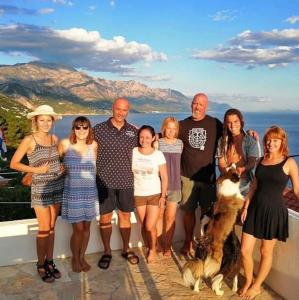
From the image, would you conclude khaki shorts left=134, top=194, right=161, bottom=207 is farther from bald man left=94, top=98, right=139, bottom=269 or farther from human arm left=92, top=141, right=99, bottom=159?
human arm left=92, top=141, right=99, bottom=159

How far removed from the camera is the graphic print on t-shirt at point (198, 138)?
4367 mm

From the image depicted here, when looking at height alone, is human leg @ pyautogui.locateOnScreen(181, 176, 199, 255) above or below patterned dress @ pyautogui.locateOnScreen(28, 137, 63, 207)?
below

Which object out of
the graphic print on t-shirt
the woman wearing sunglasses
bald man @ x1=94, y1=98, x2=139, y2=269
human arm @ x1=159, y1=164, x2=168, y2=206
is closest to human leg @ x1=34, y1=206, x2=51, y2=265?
the woman wearing sunglasses

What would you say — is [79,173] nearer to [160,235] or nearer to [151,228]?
[151,228]

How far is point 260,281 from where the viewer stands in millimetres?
3678

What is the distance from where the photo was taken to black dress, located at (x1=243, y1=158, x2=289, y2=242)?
3371 mm

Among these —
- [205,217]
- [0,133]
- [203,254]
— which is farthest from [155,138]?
[0,133]

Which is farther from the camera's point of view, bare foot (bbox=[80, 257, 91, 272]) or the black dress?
bare foot (bbox=[80, 257, 91, 272])

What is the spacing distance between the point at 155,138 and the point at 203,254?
1422 mm

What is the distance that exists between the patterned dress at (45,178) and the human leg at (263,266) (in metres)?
2.12

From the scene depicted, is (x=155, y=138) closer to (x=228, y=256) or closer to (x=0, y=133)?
(x=228, y=256)

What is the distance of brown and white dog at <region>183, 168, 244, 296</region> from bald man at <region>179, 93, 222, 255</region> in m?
0.70

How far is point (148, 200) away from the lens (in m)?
4.37

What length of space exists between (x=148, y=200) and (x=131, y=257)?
2.45 ft
